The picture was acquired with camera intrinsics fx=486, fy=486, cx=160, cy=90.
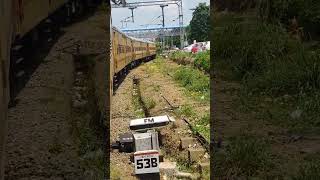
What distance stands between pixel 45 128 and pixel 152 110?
3596 mm

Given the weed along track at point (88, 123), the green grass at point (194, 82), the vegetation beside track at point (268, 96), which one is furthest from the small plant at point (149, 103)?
the vegetation beside track at point (268, 96)

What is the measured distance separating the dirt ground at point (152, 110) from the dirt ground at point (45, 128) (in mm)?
606

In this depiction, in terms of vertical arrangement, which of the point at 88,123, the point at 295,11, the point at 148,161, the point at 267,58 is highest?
the point at 295,11

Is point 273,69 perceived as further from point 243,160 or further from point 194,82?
point 243,160

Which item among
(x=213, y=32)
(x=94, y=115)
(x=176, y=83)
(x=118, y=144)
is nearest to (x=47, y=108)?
(x=94, y=115)

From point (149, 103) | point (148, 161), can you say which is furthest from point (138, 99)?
point (148, 161)

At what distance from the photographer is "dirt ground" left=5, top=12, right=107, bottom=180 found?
525cm

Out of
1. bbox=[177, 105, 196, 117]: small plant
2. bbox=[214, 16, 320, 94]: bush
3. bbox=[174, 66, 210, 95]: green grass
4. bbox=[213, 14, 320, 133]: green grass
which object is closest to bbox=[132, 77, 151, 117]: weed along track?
bbox=[177, 105, 196, 117]: small plant

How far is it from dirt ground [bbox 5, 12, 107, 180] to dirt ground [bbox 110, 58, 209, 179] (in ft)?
1.99

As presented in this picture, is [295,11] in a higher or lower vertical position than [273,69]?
higher

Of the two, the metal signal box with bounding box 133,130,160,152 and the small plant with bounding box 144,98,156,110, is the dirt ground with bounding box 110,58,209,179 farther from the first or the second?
the metal signal box with bounding box 133,130,160,152

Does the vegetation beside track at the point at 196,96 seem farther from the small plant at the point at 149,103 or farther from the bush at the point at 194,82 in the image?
the small plant at the point at 149,103

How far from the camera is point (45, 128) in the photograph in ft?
20.9

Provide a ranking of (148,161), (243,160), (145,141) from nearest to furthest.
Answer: (148,161)
(243,160)
(145,141)
